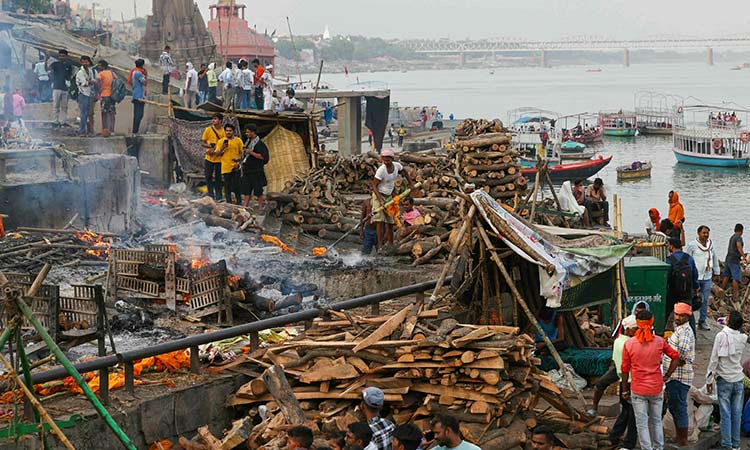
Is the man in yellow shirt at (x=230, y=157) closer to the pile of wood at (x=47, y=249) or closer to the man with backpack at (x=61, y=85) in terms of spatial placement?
the pile of wood at (x=47, y=249)

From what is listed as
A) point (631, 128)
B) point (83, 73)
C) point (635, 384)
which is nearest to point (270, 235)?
point (83, 73)

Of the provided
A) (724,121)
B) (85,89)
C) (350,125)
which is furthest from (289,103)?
(724,121)

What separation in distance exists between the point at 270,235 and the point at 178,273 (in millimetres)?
5164

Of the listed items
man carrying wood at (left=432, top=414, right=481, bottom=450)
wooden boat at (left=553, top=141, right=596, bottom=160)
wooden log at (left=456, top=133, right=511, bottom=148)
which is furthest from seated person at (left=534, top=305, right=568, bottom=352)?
wooden boat at (left=553, top=141, right=596, bottom=160)

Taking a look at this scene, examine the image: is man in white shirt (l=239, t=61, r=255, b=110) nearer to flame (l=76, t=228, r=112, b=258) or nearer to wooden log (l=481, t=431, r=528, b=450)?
flame (l=76, t=228, r=112, b=258)

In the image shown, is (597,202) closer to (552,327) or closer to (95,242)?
(552,327)

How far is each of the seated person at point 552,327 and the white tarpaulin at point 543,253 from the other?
0.71 meters

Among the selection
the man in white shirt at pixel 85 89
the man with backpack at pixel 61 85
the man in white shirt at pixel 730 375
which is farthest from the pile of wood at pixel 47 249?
the man with backpack at pixel 61 85

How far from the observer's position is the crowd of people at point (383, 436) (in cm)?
749

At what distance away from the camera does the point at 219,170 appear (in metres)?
19.3

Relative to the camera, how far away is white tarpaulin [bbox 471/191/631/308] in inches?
426

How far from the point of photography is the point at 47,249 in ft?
46.6

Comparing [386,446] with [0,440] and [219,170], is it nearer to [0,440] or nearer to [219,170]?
[0,440]

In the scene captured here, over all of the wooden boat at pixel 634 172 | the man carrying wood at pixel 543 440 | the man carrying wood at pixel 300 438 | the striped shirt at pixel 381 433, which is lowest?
the wooden boat at pixel 634 172
